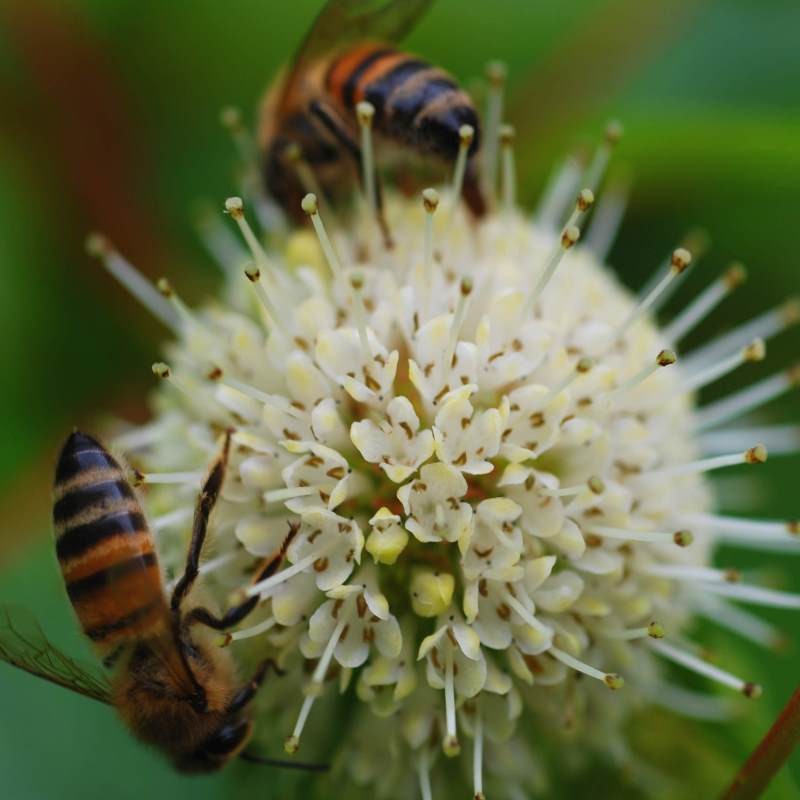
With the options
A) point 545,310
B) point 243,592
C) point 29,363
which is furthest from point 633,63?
point 243,592

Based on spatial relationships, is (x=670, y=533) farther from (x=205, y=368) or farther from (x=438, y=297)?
(x=205, y=368)

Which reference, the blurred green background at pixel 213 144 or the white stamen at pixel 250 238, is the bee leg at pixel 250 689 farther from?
the blurred green background at pixel 213 144

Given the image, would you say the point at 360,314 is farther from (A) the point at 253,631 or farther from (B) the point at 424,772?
(B) the point at 424,772

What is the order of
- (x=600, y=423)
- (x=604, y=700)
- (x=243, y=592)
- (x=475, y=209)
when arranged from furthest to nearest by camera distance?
(x=475, y=209), (x=604, y=700), (x=600, y=423), (x=243, y=592)

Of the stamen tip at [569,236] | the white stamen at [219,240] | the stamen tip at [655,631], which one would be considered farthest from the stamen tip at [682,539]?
the white stamen at [219,240]

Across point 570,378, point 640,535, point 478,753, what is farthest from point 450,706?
point 570,378

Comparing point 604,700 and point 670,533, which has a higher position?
point 670,533

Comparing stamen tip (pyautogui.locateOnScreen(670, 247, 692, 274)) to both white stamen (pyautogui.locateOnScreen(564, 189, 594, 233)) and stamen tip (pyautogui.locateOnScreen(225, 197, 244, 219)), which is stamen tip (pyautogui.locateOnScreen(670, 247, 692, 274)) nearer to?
white stamen (pyautogui.locateOnScreen(564, 189, 594, 233))
